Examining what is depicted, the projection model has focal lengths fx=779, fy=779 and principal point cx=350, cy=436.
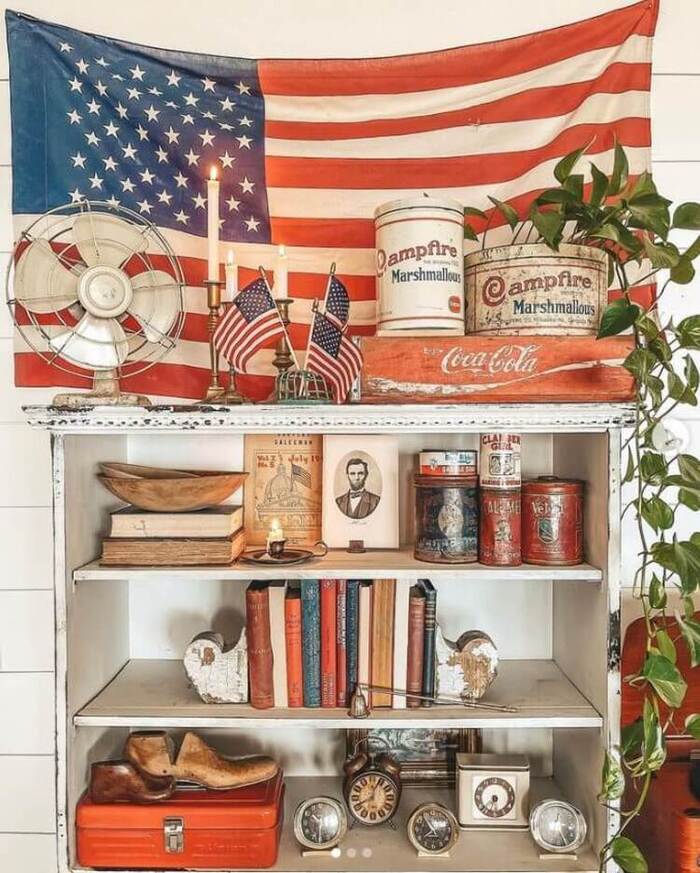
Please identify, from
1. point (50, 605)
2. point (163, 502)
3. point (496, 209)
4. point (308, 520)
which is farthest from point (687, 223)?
point (50, 605)

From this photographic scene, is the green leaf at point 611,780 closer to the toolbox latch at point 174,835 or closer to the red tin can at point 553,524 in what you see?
the red tin can at point 553,524

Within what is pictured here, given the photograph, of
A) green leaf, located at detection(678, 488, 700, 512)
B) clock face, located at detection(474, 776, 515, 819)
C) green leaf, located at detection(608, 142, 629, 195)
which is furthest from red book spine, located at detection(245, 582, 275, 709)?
green leaf, located at detection(608, 142, 629, 195)

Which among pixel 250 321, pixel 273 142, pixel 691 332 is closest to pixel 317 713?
pixel 250 321

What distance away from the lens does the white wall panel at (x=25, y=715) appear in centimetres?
181

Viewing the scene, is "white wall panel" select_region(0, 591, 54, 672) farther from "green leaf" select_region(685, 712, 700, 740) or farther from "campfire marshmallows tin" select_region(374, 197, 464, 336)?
"green leaf" select_region(685, 712, 700, 740)

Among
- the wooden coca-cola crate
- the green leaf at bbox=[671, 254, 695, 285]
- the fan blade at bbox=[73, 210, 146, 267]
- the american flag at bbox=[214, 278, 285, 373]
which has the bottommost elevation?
the wooden coca-cola crate

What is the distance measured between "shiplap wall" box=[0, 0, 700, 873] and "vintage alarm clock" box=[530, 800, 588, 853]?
2.79 ft

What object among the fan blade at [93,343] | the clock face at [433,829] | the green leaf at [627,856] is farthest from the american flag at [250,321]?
the green leaf at [627,856]

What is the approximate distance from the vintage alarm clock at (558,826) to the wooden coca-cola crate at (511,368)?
0.77 meters

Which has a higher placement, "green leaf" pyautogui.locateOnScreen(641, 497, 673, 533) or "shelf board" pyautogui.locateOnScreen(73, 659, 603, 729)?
"green leaf" pyautogui.locateOnScreen(641, 497, 673, 533)

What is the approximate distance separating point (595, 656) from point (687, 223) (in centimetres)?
80

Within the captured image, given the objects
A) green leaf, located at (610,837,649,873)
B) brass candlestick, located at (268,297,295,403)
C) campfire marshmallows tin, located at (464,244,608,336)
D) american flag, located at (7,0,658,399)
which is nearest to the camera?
green leaf, located at (610,837,649,873)

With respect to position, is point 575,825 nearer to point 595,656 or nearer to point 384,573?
point 595,656

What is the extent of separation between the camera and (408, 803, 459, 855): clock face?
1.47 m
